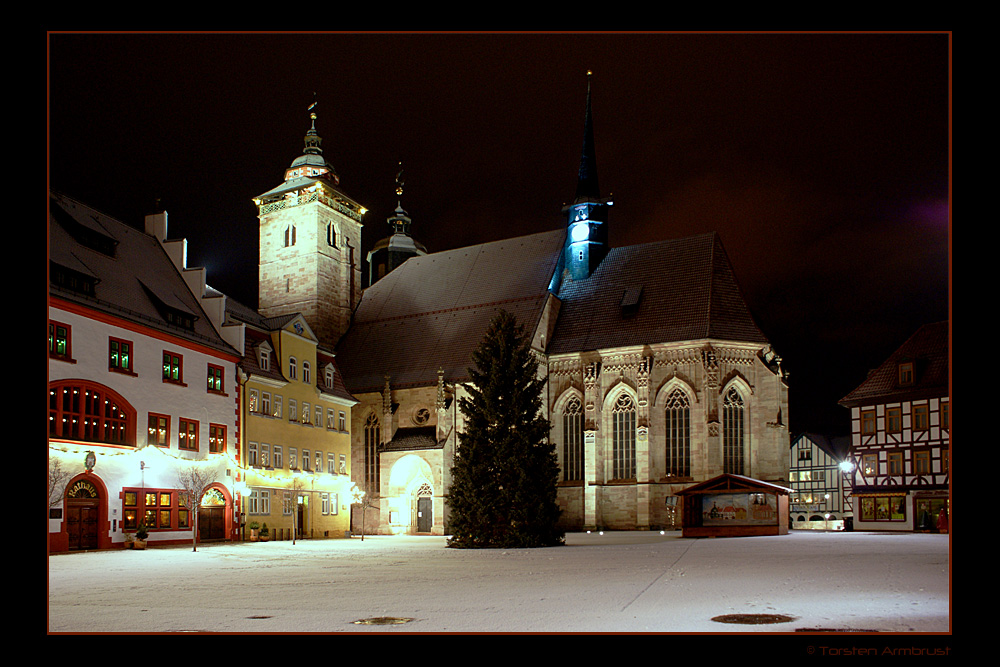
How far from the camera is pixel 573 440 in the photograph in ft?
166

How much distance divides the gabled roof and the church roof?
70.4ft

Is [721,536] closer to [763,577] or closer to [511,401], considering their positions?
[511,401]

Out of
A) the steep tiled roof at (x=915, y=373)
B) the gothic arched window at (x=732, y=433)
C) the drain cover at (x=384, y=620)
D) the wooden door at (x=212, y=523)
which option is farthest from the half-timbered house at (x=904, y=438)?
the drain cover at (x=384, y=620)

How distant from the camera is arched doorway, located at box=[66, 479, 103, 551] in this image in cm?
2695

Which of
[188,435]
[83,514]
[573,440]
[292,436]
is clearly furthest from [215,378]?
[573,440]

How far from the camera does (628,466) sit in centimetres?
4844

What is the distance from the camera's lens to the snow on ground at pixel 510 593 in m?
9.36

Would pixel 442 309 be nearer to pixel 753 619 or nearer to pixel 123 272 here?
pixel 123 272

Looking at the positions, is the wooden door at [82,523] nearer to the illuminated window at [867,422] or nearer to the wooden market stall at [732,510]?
the wooden market stall at [732,510]

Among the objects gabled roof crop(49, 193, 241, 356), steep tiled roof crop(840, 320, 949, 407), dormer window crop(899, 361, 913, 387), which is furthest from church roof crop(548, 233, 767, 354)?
gabled roof crop(49, 193, 241, 356)

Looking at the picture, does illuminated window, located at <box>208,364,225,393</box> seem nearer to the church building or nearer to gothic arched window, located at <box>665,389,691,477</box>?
the church building

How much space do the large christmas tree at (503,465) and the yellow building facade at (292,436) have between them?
9.82 metres

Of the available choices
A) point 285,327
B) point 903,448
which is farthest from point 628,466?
point 285,327

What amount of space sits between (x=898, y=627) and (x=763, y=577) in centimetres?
660
